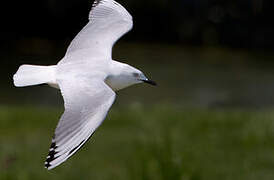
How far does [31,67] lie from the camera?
251 centimetres

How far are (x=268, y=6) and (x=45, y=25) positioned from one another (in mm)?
2761

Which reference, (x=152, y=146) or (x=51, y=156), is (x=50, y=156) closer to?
(x=51, y=156)

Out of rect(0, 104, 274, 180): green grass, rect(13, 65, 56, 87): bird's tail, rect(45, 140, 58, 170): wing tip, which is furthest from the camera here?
rect(0, 104, 274, 180): green grass

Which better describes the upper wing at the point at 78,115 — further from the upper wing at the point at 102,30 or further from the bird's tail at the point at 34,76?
the upper wing at the point at 102,30

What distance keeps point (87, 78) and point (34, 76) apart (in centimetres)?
25

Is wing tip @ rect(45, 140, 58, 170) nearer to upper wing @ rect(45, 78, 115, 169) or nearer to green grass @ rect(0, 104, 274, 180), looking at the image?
upper wing @ rect(45, 78, 115, 169)

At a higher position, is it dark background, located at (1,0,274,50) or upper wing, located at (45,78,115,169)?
upper wing, located at (45,78,115,169)

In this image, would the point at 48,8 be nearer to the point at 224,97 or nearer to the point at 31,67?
the point at 224,97

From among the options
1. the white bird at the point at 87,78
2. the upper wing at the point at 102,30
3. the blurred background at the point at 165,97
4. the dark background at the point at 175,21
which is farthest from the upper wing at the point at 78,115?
the dark background at the point at 175,21

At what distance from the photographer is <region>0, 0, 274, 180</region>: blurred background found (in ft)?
12.3

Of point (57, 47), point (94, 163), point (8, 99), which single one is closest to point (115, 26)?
point (94, 163)

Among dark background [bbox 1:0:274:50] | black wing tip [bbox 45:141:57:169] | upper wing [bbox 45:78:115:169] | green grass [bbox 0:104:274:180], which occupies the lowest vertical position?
dark background [bbox 1:0:274:50]

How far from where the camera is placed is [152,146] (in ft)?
11.6

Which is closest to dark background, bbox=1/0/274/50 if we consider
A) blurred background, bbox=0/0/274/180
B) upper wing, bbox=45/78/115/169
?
blurred background, bbox=0/0/274/180
